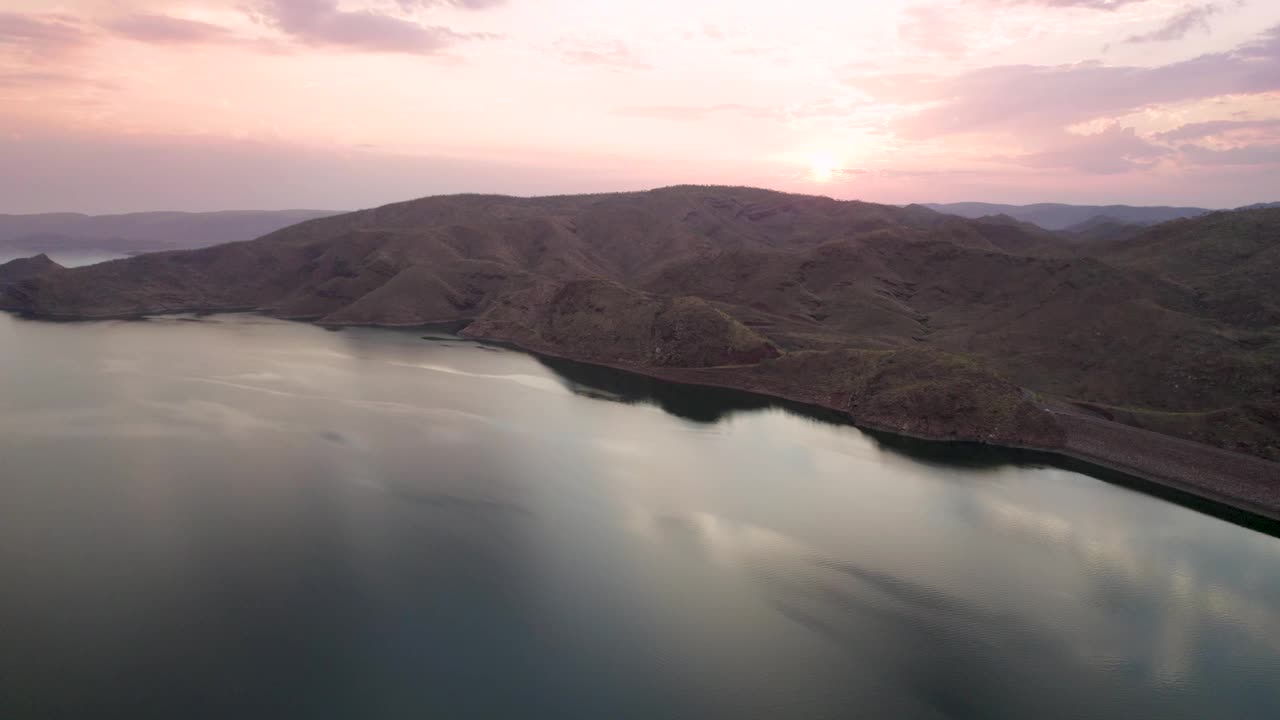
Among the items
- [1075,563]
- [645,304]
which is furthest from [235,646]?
[645,304]

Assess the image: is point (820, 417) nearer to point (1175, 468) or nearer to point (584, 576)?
point (1175, 468)

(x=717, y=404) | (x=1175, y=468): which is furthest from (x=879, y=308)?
(x=1175, y=468)

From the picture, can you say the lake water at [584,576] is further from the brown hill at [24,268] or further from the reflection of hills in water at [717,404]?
the brown hill at [24,268]

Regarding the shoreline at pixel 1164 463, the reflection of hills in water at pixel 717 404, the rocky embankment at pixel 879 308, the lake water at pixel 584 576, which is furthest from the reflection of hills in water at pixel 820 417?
the rocky embankment at pixel 879 308

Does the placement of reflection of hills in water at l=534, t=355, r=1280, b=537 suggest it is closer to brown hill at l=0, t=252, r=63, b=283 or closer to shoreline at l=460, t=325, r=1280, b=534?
shoreline at l=460, t=325, r=1280, b=534

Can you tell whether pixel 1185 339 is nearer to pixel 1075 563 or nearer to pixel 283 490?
pixel 1075 563

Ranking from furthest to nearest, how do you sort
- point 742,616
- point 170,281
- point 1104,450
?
point 170,281, point 1104,450, point 742,616

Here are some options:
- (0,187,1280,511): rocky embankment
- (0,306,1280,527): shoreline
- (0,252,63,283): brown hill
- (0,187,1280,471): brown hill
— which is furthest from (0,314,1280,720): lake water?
(0,252,63,283): brown hill
